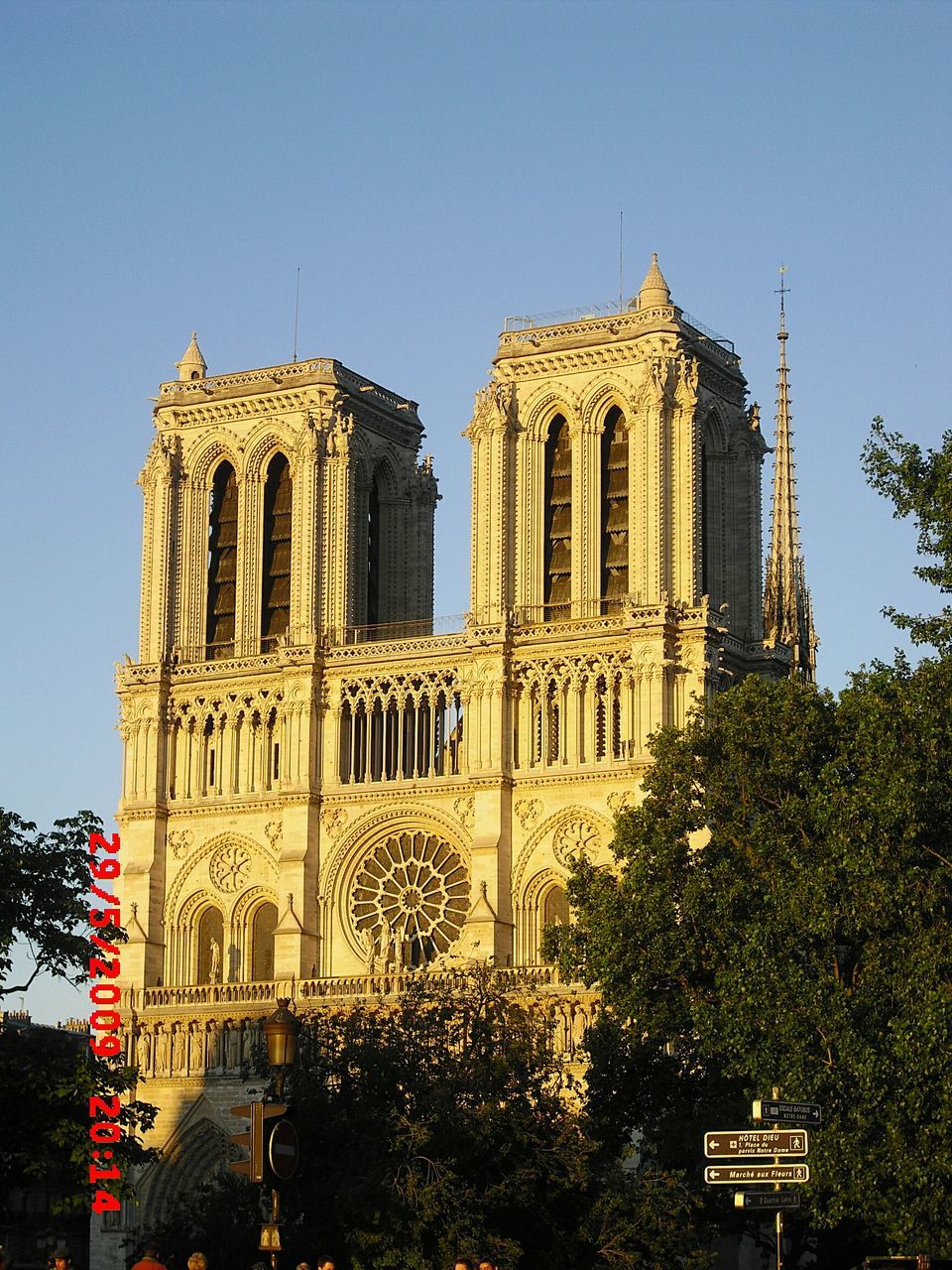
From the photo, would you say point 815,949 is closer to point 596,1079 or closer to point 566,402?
point 596,1079

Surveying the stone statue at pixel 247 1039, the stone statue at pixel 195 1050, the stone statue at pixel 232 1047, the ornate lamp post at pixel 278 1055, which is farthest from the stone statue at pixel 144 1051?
the ornate lamp post at pixel 278 1055

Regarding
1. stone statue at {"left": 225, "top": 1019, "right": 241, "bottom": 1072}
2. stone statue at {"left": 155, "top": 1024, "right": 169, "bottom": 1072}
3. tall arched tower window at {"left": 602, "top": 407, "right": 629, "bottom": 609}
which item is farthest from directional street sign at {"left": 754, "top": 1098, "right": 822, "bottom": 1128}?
stone statue at {"left": 155, "top": 1024, "right": 169, "bottom": 1072}

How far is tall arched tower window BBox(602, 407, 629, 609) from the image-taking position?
6988 cm

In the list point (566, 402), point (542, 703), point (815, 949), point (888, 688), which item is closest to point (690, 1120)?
point (815, 949)

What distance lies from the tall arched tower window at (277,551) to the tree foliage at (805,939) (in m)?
22.3

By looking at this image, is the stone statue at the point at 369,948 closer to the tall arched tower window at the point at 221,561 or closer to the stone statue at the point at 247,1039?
the stone statue at the point at 247,1039

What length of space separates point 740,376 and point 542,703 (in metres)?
11.2

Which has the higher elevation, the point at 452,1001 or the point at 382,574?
the point at 382,574

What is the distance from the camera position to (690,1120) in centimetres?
4950

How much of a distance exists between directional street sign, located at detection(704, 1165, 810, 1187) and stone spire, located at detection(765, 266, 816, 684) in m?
40.2

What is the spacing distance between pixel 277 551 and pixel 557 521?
869cm

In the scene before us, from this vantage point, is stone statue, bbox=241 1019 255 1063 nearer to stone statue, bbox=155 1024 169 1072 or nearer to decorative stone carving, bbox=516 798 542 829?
stone statue, bbox=155 1024 169 1072

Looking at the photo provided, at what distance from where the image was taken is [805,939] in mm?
44844
